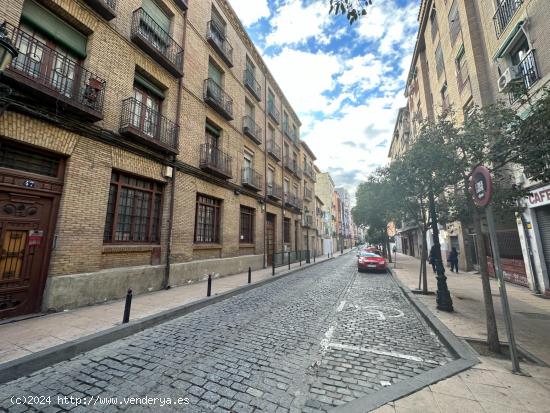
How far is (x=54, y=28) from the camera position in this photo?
6531 millimetres

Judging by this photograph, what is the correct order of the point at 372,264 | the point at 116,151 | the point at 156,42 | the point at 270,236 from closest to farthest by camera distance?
the point at 116,151, the point at 156,42, the point at 372,264, the point at 270,236

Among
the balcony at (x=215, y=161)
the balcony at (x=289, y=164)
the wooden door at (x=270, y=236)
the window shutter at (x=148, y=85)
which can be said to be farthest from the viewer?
the balcony at (x=289, y=164)

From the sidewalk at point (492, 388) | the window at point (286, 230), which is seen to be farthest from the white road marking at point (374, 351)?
the window at point (286, 230)

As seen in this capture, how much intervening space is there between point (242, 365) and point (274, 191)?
16.1m

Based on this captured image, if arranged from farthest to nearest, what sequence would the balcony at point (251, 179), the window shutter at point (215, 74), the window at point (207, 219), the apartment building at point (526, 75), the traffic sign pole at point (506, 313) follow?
the balcony at point (251, 179) < the window shutter at point (215, 74) < the window at point (207, 219) < the apartment building at point (526, 75) < the traffic sign pole at point (506, 313)

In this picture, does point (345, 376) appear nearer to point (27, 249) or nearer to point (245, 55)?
point (27, 249)

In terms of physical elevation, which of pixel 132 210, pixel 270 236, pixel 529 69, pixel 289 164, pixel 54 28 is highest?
pixel 289 164

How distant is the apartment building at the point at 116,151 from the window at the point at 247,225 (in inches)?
16.0

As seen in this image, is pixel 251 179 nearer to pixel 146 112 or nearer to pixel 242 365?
pixel 146 112

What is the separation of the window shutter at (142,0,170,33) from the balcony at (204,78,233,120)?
258 centimetres

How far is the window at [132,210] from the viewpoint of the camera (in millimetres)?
7766

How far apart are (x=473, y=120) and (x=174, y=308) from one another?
27.0 feet

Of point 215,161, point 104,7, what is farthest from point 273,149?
point 104,7

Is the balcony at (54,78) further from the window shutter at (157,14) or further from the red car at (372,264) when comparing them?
the red car at (372,264)
